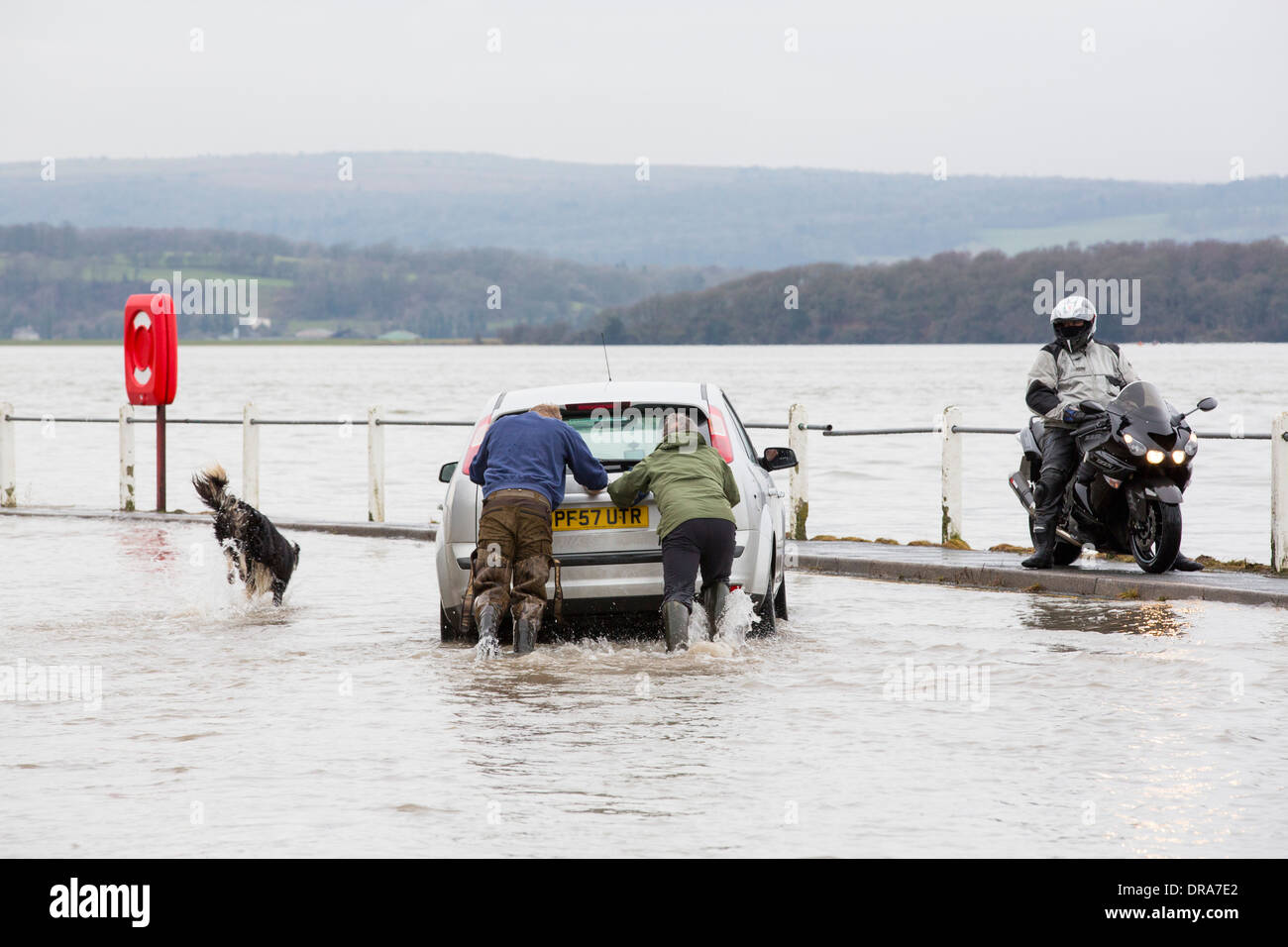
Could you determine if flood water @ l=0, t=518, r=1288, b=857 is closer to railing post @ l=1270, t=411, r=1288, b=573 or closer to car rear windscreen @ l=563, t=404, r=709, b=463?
car rear windscreen @ l=563, t=404, r=709, b=463

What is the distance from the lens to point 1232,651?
9.75 meters

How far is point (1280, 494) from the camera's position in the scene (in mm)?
12883

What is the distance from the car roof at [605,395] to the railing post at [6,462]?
13.3 meters

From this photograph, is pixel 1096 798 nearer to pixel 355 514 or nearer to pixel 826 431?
pixel 826 431

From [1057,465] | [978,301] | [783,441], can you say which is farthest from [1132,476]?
[978,301]

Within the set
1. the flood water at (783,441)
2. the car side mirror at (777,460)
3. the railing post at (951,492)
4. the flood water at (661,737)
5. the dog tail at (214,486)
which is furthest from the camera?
the flood water at (783,441)

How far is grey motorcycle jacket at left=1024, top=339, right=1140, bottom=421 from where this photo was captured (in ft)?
42.8

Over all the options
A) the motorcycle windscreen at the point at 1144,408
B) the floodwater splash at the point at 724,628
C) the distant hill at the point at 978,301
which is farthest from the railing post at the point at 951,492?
the distant hill at the point at 978,301

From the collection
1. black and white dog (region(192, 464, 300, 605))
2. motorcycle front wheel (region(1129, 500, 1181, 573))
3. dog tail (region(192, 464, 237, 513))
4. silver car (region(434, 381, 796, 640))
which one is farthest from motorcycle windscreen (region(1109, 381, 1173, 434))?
dog tail (region(192, 464, 237, 513))

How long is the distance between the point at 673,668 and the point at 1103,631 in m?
2.97

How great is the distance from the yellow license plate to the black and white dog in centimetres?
288

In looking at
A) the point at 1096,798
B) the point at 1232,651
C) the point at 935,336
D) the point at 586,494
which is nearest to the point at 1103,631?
the point at 1232,651

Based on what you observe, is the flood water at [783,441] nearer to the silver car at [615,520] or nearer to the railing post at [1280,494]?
the railing post at [1280,494]

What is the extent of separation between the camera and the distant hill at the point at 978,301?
139 m
